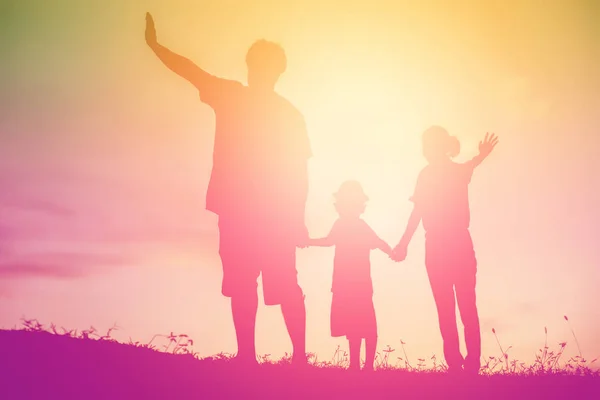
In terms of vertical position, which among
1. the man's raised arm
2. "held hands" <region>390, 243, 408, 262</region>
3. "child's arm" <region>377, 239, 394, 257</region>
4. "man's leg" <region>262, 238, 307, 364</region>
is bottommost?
"man's leg" <region>262, 238, 307, 364</region>

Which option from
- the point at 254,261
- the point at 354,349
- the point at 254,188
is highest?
the point at 254,188

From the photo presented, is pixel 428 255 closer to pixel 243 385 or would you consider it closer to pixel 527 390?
pixel 527 390

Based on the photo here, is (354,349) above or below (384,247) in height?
below

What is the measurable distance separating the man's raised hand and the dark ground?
356cm

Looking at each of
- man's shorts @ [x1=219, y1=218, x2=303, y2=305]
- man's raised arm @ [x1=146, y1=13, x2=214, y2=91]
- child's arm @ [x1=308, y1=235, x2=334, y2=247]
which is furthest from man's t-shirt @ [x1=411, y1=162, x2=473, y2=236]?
man's raised arm @ [x1=146, y1=13, x2=214, y2=91]

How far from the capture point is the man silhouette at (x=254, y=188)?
23.9 ft

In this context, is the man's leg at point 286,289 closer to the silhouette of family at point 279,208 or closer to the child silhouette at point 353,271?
the silhouette of family at point 279,208

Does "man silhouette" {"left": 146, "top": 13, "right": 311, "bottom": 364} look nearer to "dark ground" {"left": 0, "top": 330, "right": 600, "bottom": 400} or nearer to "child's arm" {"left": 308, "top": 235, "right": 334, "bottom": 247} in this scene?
"dark ground" {"left": 0, "top": 330, "right": 600, "bottom": 400}

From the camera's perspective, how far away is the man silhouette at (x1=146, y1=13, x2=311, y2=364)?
727cm

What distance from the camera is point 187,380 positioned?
650 centimetres

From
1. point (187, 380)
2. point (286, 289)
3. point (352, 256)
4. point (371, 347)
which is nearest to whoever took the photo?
point (187, 380)

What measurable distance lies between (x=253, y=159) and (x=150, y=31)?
196 cm

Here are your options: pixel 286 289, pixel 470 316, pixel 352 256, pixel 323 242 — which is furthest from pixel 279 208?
pixel 470 316

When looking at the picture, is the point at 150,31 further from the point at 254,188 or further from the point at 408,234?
the point at 408,234
